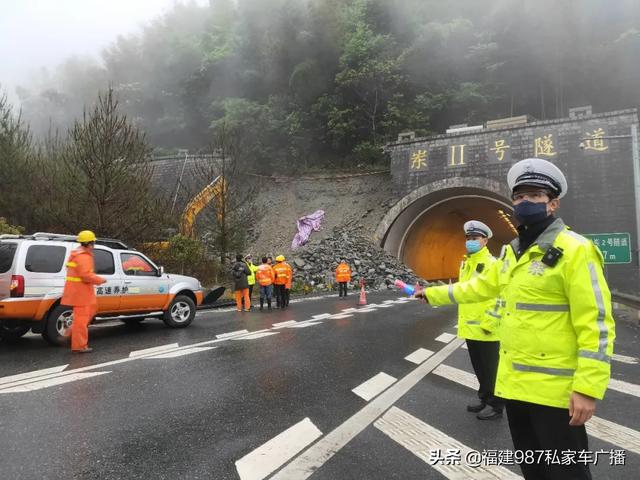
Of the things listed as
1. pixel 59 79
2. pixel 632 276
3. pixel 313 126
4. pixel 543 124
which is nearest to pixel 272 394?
pixel 632 276

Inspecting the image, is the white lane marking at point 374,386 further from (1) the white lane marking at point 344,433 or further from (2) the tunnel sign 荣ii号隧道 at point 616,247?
(2) the tunnel sign 荣ii号隧道 at point 616,247

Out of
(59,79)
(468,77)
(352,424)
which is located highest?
(59,79)

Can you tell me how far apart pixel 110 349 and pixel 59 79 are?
10979 cm

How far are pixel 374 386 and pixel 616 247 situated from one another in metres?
15.7

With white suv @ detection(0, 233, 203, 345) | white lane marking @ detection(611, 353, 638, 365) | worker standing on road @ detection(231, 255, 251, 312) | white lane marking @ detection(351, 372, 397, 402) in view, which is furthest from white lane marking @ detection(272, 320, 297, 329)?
white lane marking @ detection(611, 353, 638, 365)

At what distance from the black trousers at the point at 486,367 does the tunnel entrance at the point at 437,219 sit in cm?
2555

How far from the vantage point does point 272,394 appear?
5195 mm

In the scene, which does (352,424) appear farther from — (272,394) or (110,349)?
(110,349)

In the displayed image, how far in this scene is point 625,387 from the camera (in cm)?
599

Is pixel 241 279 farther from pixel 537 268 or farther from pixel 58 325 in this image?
pixel 537 268

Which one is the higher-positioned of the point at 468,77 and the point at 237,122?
the point at 468,77

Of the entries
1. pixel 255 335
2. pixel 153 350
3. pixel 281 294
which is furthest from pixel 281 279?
pixel 153 350

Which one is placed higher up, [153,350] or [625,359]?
[153,350]

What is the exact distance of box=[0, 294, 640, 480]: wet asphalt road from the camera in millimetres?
3354
